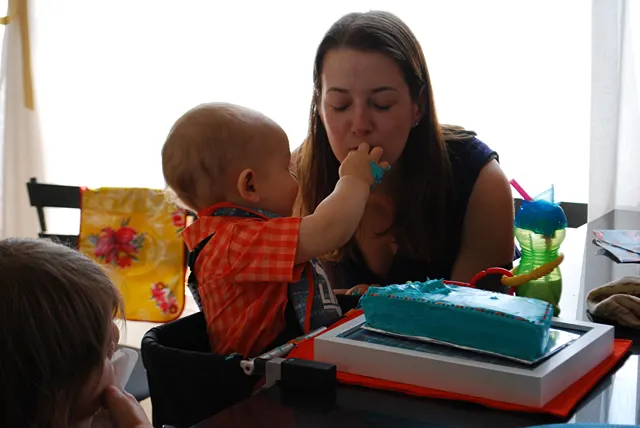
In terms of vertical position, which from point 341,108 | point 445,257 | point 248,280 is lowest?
point 445,257

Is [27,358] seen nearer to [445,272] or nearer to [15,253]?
[15,253]

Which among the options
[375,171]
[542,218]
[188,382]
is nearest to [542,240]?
[542,218]

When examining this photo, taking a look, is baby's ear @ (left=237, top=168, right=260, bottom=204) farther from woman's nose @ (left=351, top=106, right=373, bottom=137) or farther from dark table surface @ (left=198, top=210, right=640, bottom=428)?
dark table surface @ (left=198, top=210, right=640, bottom=428)

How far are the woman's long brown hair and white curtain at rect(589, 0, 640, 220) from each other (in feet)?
2.79

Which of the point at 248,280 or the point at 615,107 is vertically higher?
the point at 615,107

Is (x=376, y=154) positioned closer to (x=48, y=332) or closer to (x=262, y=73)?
(x=48, y=332)

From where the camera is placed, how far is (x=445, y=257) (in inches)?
65.4

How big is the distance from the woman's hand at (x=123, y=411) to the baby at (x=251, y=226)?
207 mm

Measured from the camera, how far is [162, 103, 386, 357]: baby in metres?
1.09

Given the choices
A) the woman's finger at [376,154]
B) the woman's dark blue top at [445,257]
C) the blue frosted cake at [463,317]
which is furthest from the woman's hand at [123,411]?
the woman's dark blue top at [445,257]

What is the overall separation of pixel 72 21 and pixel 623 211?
7.18ft

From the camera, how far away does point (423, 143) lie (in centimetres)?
163

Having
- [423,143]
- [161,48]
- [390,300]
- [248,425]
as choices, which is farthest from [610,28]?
[248,425]

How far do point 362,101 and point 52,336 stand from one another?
74 centimetres
